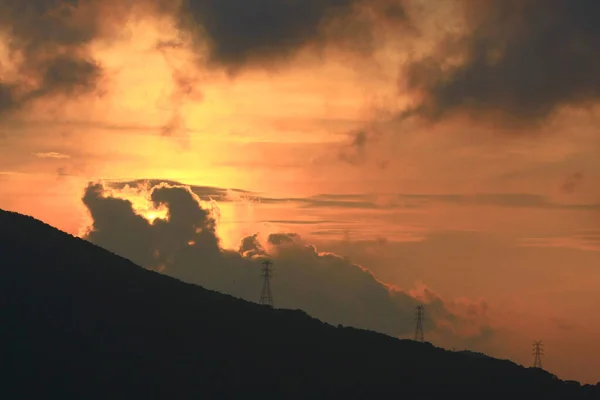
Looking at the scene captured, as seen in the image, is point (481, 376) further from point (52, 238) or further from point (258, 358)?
point (52, 238)

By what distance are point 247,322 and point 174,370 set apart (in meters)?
21.6

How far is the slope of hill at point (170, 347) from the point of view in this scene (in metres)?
132

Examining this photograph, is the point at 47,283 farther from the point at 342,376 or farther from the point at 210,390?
the point at 342,376

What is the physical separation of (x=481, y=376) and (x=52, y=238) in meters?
70.6

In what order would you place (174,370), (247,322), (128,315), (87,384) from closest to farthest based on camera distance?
(87,384), (174,370), (128,315), (247,322)

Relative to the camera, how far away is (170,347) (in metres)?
144

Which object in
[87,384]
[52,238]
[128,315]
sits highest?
[52,238]

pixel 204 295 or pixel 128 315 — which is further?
pixel 204 295

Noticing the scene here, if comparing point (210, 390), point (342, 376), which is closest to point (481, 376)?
point (342, 376)

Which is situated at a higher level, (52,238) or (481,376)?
(52,238)

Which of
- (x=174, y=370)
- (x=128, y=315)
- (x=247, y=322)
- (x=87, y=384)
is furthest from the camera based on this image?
(x=247, y=322)

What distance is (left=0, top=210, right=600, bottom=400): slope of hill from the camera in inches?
5212

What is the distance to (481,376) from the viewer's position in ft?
531

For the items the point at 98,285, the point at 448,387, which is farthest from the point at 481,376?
the point at 98,285
